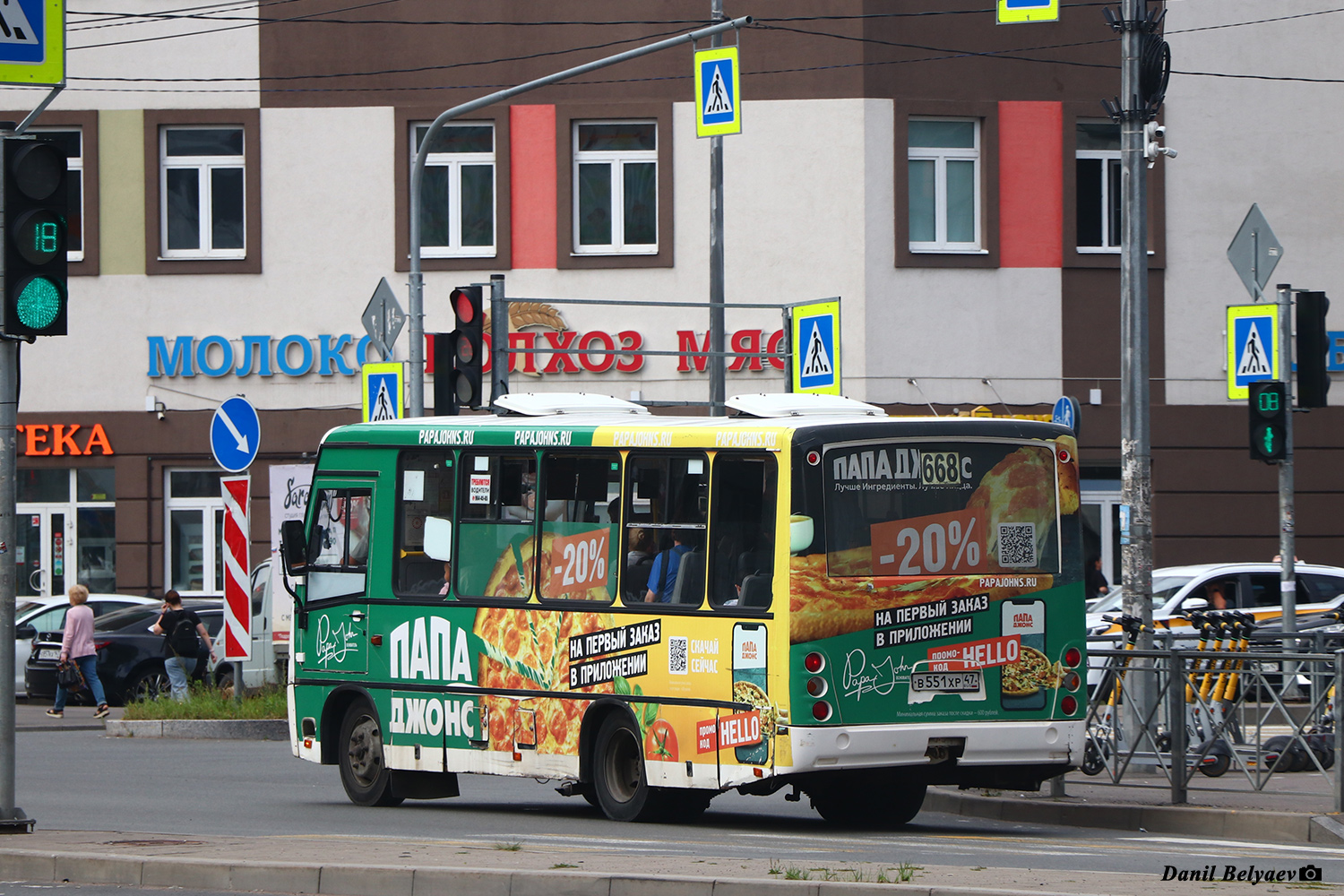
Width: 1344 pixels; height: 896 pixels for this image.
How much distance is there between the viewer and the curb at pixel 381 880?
8523mm

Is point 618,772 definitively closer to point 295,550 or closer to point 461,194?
point 295,550

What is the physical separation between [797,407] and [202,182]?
1941cm

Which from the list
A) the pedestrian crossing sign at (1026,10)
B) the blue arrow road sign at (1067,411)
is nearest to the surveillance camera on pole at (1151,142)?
the pedestrian crossing sign at (1026,10)

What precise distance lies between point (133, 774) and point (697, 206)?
47.7ft

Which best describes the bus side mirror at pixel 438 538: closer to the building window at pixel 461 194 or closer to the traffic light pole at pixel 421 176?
the traffic light pole at pixel 421 176

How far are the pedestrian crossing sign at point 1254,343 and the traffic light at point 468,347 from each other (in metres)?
6.64

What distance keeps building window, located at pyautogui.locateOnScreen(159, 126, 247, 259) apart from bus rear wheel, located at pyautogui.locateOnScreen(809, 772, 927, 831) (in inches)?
761

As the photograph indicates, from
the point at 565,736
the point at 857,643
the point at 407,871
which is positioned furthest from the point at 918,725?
the point at 407,871

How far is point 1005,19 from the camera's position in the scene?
54.2ft

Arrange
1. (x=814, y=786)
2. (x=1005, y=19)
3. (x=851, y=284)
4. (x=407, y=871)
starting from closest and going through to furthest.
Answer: (x=407, y=871)
(x=814, y=786)
(x=1005, y=19)
(x=851, y=284)

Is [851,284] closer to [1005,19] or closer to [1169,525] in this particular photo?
[1169,525]

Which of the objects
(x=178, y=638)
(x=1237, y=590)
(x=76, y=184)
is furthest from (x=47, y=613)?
(x=1237, y=590)

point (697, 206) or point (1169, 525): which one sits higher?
point (697, 206)

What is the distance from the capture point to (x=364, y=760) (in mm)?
14922
